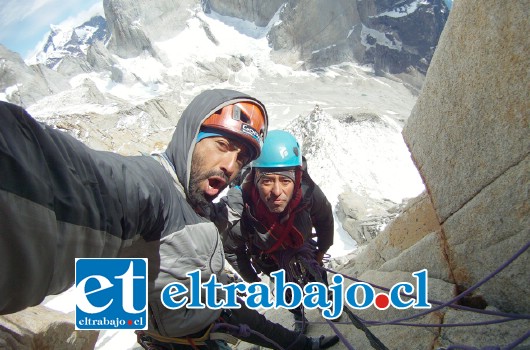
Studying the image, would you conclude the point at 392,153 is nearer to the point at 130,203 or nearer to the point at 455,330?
the point at 455,330

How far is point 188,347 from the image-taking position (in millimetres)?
2629

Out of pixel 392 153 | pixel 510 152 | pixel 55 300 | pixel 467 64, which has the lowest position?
pixel 55 300

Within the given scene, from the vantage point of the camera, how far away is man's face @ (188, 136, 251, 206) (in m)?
1.96

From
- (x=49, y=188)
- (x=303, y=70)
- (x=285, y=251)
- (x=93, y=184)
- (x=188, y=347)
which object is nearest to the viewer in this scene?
(x=49, y=188)

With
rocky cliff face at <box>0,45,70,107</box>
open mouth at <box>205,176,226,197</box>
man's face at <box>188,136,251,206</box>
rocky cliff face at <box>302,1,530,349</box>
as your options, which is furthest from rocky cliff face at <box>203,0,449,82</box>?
open mouth at <box>205,176,226,197</box>

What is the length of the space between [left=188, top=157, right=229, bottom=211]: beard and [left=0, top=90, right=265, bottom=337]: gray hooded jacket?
0.05 m

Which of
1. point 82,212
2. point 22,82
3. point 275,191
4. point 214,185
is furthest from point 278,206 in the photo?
point 22,82

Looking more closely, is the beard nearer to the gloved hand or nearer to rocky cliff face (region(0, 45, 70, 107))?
the gloved hand

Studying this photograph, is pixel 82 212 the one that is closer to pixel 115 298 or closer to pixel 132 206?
pixel 132 206

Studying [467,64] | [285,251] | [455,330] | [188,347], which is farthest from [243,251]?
[467,64]

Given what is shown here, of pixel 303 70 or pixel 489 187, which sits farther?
pixel 303 70

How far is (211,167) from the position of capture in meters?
2.04

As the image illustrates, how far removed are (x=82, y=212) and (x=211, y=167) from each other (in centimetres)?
97

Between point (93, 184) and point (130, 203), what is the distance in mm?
234
